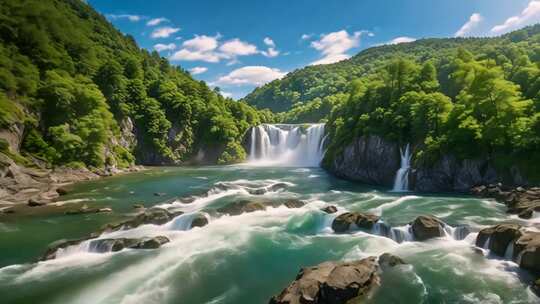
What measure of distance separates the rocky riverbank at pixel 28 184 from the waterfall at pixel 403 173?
3420cm

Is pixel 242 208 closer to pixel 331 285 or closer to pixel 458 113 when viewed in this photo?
pixel 331 285

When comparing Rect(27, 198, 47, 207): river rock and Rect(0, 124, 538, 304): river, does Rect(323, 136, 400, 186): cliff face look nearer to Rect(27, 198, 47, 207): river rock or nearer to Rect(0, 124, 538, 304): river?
Rect(0, 124, 538, 304): river

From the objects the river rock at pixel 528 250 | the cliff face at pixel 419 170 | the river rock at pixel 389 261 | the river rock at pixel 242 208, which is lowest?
the river rock at pixel 389 261

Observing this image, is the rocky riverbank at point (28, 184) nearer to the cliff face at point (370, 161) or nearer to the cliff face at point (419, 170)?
the cliff face at point (370, 161)

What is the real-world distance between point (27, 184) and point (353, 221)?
3193 cm

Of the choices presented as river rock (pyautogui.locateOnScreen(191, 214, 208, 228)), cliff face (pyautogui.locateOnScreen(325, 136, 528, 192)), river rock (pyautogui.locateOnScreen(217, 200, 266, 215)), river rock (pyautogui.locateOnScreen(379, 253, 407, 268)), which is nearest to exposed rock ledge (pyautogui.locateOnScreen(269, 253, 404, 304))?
river rock (pyautogui.locateOnScreen(379, 253, 407, 268))

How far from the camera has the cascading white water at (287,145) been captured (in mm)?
67081

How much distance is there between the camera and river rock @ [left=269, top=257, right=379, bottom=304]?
11.2 m

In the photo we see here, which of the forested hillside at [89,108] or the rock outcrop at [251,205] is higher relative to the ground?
the forested hillside at [89,108]

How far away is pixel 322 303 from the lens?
11289mm

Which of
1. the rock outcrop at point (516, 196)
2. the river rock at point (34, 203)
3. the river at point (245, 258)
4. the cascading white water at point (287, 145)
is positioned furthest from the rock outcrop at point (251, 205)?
the cascading white water at point (287, 145)

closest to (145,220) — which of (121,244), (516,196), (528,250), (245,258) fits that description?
(121,244)

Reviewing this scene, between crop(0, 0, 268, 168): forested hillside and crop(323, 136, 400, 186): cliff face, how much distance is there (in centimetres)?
3459

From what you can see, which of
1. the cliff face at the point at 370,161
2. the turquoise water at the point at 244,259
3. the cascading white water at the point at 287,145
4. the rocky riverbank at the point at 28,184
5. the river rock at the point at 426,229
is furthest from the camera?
the cascading white water at the point at 287,145
